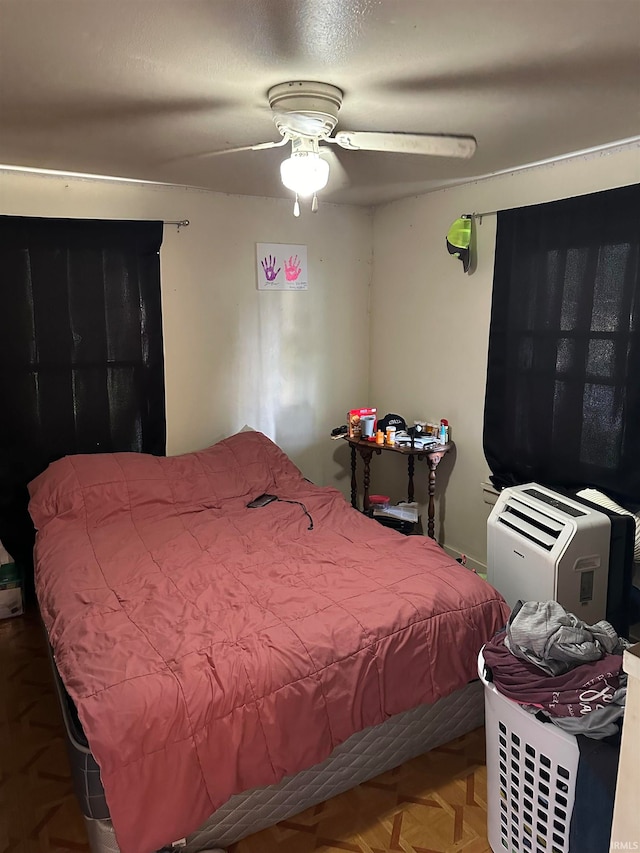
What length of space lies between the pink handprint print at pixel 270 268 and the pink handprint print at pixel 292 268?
0.23 feet

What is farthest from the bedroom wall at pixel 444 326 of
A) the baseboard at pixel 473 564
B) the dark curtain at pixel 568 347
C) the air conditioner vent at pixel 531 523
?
the air conditioner vent at pixel 531 523

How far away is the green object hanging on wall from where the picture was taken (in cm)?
335

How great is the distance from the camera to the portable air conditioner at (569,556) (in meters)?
2.31

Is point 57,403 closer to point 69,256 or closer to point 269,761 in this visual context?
point 69,256

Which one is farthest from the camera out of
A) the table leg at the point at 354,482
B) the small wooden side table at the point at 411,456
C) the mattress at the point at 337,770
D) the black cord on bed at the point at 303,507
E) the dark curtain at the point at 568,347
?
the table leg at the point at 354,482

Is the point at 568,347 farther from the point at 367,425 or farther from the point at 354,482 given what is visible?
the point at 354,482

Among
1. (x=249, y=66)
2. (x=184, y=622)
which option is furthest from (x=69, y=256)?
(x=184, y=622)

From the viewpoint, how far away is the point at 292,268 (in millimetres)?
3959

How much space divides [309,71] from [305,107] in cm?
17

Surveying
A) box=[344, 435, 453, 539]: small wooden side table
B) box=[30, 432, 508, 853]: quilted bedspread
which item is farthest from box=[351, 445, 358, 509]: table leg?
box=[30, 432, 508, 853]: quilted bedspread

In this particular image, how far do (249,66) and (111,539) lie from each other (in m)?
2.02

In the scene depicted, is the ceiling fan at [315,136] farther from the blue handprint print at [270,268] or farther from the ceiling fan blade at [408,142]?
the blue handprint print at [270,268]

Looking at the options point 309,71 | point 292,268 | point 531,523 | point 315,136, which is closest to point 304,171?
point 315,136

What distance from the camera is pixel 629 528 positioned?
2385 mm
